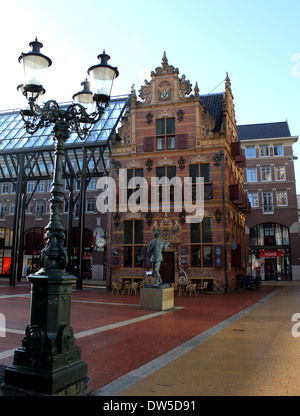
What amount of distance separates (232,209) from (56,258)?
63.1 ft

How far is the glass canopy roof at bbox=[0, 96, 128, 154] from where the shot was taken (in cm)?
2496

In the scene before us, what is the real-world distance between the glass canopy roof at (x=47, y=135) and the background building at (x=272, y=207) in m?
17.6

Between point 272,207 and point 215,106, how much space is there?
1685 cm

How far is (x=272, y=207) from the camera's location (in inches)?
1458

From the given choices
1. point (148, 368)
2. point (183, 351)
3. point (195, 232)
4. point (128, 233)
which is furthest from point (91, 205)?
point (148, 368)

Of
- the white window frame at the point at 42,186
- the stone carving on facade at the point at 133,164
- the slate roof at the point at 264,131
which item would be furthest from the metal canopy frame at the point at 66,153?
the slate roof at the point at 264,131

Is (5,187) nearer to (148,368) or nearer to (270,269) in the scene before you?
(270,269)

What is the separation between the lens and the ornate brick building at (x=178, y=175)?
21094mm

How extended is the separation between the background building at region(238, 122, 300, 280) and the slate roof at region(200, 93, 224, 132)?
14677 mm

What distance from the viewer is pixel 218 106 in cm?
2434

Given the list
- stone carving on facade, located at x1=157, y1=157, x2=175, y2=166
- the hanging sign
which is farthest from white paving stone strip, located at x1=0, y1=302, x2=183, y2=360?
the hanging sign

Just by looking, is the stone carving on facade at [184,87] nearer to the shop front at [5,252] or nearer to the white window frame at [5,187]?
the white window frame at [5,187]
